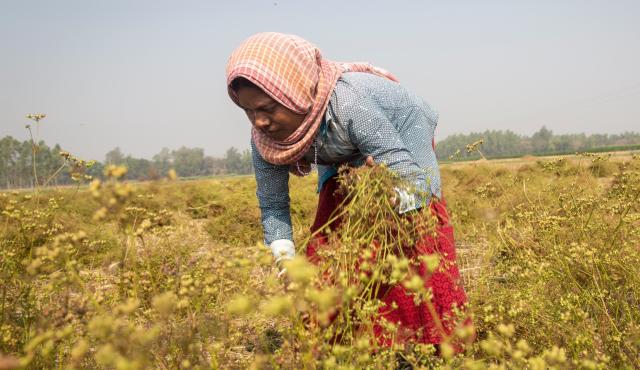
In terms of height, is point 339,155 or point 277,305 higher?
point 339,155

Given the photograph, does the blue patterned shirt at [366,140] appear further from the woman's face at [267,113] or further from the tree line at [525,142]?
the tree line at [525,142]

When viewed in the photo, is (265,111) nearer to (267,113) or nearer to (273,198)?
(267,113)

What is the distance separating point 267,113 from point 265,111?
12 mm

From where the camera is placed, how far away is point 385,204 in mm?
1450

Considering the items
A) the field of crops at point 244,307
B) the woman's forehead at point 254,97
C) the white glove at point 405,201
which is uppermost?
the woman's forehead at point 254,97

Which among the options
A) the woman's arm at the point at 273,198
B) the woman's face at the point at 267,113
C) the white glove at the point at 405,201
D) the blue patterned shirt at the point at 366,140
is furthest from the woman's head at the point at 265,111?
the white glove at the point at 405,201

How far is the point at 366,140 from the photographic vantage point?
6.19 feet

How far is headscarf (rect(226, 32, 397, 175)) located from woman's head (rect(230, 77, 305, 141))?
3cm

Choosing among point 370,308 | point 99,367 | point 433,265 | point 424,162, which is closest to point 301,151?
point 424,162

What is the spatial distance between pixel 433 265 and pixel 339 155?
142 centimetres

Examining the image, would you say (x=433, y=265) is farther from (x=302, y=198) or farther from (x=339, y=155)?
(x=302, y=198)

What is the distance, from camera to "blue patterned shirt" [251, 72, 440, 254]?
1869mm

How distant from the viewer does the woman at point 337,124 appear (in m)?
1.82

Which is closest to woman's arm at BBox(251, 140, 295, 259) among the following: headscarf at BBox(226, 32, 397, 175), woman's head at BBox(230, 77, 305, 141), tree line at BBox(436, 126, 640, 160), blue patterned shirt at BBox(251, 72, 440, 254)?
blue patterned shirt at BBox(251, 72, 440, 254)
